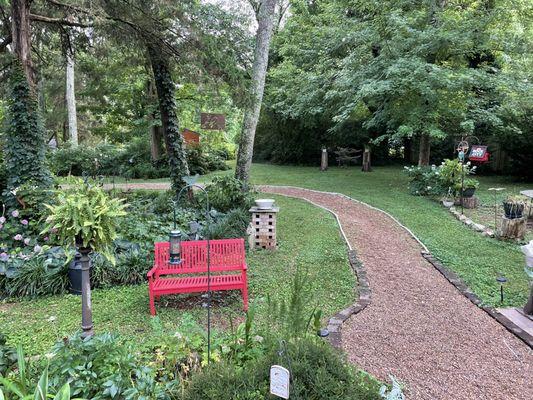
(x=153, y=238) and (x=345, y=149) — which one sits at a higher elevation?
(x=345, y=149)

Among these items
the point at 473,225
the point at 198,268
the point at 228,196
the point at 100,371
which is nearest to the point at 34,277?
the point at 198,268

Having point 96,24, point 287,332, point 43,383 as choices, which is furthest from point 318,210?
point 43,383

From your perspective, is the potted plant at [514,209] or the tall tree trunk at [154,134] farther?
the tall tree trunk at [154,134]

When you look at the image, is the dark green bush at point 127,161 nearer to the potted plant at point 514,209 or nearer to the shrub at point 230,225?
the shrub at point 230,225

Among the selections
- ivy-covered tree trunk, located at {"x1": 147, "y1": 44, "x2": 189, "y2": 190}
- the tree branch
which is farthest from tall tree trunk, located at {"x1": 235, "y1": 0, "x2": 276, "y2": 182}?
the tree branch

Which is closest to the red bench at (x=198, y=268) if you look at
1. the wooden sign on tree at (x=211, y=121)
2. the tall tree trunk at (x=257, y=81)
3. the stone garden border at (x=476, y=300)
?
the stone garden border at (x=476, y=300)

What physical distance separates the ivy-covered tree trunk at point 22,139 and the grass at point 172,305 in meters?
2.55

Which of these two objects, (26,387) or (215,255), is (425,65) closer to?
(215,255)

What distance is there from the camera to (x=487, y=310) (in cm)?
414

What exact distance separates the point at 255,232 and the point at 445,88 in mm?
6321

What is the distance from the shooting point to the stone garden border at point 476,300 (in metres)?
3.62

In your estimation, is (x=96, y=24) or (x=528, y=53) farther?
(x=528, y=53)

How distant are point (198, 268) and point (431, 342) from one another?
8.52ft

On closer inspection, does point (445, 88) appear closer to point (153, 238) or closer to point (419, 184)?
point (419, 184)
